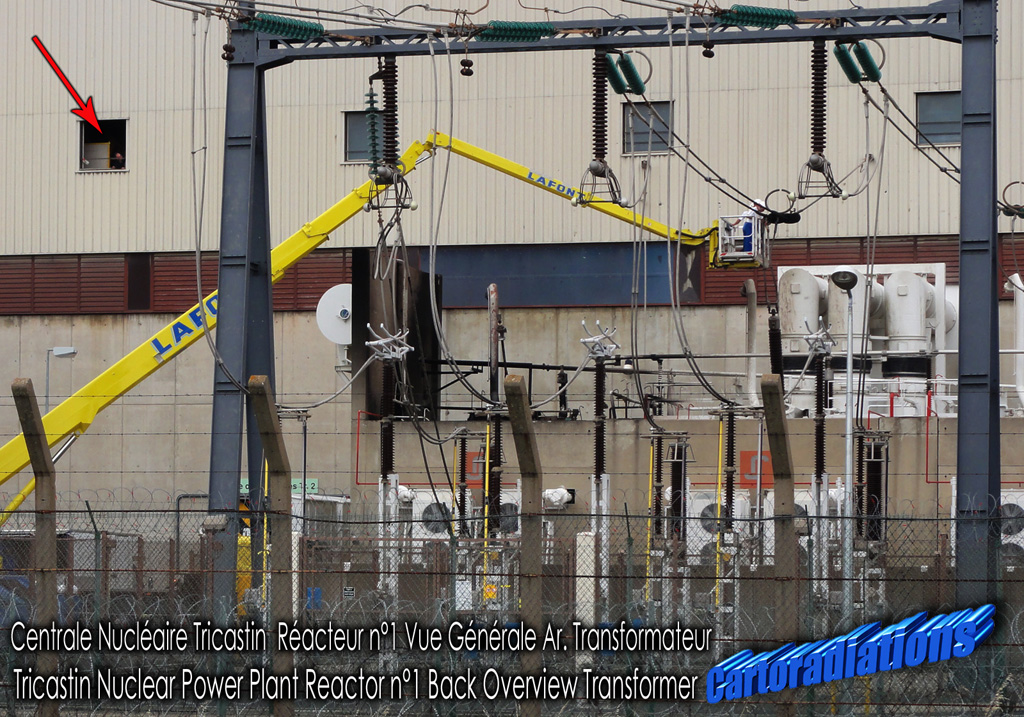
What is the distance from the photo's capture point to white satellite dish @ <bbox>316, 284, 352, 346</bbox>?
24.0m

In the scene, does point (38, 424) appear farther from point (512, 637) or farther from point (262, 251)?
point (262, 251)

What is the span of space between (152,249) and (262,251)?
60.4ft

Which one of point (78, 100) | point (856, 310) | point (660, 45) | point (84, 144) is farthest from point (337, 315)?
point (84, 144)

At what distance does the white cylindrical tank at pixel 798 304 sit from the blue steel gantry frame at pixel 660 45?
8458 mm

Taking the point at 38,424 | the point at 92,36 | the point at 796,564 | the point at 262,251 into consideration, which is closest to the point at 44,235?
the point at 92,36

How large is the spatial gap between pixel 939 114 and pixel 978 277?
60.0ft

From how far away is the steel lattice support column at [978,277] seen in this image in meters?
13.4

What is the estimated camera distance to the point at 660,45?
1447 centimetres

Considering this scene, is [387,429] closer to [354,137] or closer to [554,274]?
[554,274]

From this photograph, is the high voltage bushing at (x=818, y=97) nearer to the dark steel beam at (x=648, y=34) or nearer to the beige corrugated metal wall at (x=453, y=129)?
the dark steel beam at (x=648, y=34)

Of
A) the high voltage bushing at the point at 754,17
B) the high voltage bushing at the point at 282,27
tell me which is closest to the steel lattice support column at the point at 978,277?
the high voltage bushing at the point at 754,17

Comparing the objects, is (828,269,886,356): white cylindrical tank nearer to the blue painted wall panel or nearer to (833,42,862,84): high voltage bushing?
the blue painted wall panel


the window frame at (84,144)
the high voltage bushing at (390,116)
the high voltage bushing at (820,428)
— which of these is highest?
the window frame at (84,144)

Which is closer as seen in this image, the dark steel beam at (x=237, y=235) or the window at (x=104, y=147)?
the dark steel beam at (x=237, y=235)
